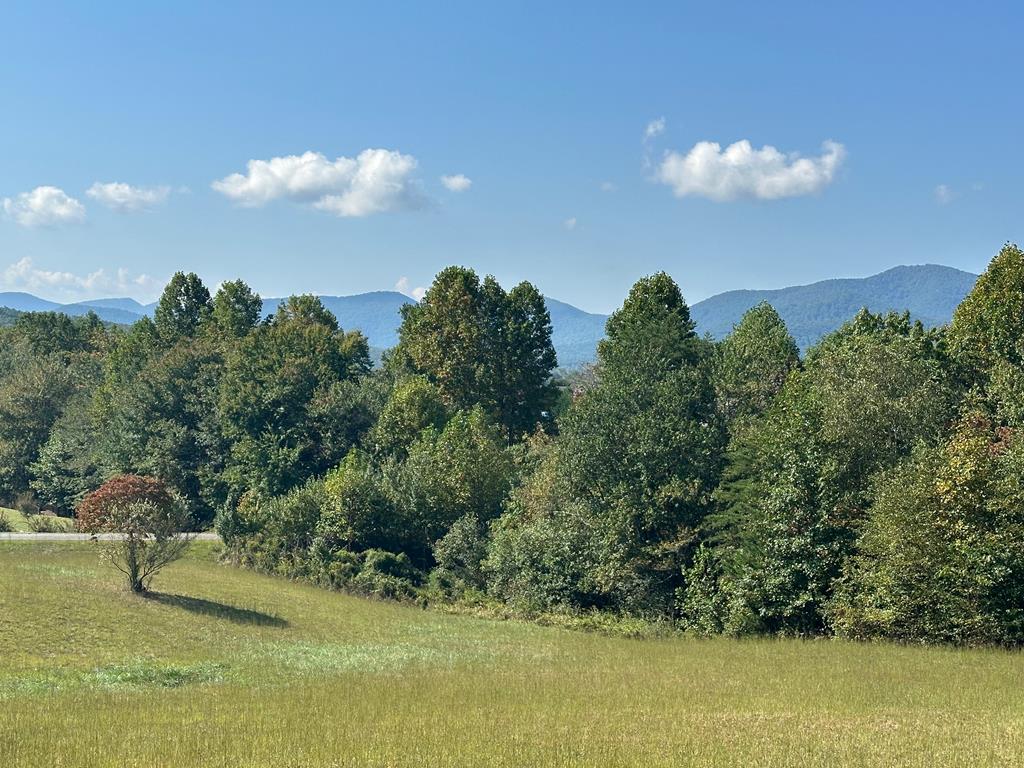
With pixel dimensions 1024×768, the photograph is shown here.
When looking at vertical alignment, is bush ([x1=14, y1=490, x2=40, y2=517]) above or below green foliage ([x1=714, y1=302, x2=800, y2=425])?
below

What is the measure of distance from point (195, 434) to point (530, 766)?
71880 millimetres

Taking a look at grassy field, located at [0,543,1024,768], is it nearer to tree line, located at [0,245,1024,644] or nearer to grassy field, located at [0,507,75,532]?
tree line, located at [0,245,1024,644]

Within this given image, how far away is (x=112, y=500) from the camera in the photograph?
140 feet

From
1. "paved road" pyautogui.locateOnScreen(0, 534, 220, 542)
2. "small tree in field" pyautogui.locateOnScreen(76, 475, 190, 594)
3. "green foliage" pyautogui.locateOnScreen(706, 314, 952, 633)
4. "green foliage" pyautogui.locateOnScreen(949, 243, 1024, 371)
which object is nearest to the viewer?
"green foliage" pyautogui.locateOnScreen(706, 314, 952, 633)

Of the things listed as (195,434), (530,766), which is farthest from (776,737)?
(195,434)

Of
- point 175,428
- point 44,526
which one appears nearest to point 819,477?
point 44,526

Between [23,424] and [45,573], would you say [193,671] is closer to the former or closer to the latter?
[45,573]

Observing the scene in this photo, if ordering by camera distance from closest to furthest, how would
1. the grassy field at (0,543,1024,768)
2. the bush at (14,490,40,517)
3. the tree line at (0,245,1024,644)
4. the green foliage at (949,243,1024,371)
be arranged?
1. the grassy field at (0,543,1024,768)
2. the tree line at (0,245,1024,644)
3. the green foliage at (949,243,1024,371)
4. the bush at (14,490,40,517)

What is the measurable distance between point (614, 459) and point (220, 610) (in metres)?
22.8

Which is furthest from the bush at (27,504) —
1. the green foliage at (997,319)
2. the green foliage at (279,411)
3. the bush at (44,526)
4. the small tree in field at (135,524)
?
the green foliage at (997,319)

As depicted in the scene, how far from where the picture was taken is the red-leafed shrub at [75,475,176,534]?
42750 millimetres

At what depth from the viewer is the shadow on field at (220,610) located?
1587 inches

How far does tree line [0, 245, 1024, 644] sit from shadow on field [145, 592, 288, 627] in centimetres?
1369

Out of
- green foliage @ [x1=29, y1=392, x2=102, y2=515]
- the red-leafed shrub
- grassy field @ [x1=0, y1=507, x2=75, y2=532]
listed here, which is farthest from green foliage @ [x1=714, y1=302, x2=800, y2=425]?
green foliage @ [x1=29, y1=392, x2=102, y2=515]
